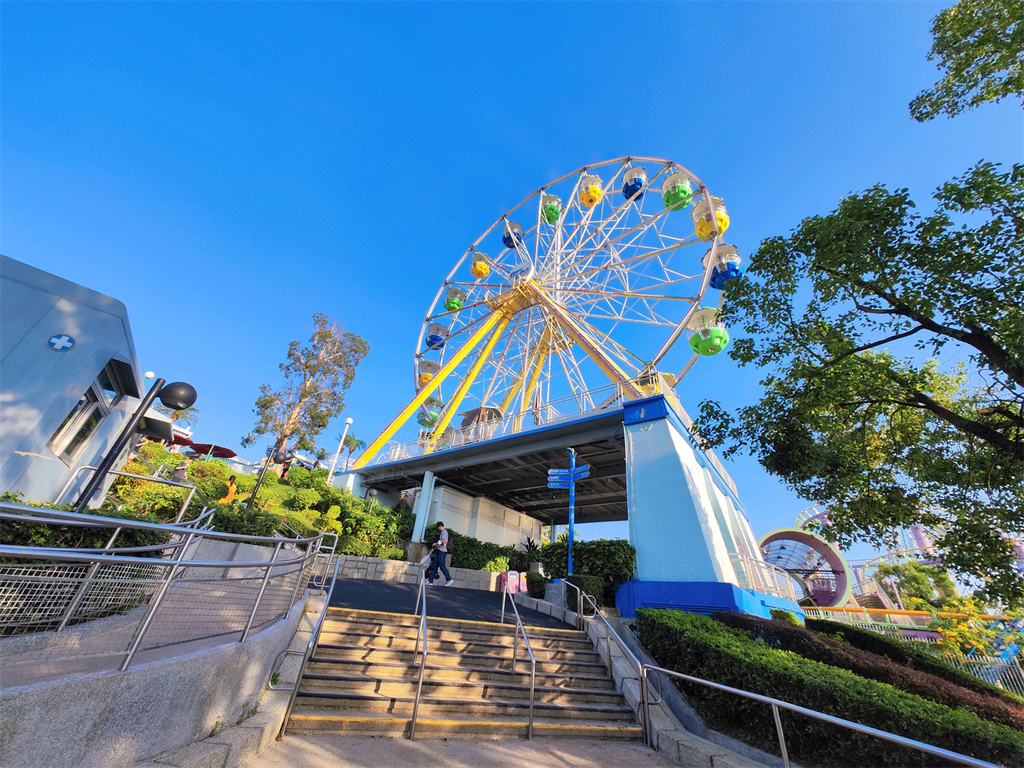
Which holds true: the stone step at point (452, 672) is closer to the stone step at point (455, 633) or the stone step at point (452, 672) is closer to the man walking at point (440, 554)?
the stone step at point (455, 633)

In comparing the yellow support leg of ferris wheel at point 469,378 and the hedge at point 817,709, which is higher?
the yellow support leg of ferris wheel at point 469,378

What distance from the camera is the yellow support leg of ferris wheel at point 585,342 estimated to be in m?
14.1

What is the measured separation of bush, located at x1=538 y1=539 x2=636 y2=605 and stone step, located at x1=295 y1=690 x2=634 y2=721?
482 centimetres

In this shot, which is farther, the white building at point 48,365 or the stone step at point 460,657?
the white building at point 48,365

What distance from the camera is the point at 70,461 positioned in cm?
902

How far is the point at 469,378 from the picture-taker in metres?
21.3

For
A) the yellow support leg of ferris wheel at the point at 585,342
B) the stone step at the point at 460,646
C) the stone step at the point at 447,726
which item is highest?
the yellow support leg of ferris wheel at the point at 585,342

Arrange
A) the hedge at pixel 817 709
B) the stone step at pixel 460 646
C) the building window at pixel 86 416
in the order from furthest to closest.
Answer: the building window at pixel 86 416, the stone step at pixel 460 646, the hedge at pixel 817 709

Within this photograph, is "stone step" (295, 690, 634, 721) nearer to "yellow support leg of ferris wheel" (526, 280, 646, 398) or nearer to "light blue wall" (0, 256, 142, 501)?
"light blue wall" (0, 256, 142, 501)

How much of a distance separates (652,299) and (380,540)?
1409 cm

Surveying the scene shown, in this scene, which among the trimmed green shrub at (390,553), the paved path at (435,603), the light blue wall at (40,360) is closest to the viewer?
the light blue wall at (40,360)

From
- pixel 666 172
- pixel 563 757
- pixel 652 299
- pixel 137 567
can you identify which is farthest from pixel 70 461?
pixel 666 172

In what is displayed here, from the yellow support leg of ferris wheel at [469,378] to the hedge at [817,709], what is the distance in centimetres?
1443

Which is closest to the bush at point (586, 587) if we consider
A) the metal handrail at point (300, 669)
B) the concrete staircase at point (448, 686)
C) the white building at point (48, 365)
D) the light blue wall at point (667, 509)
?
the light blue wall at point (667, 509)
